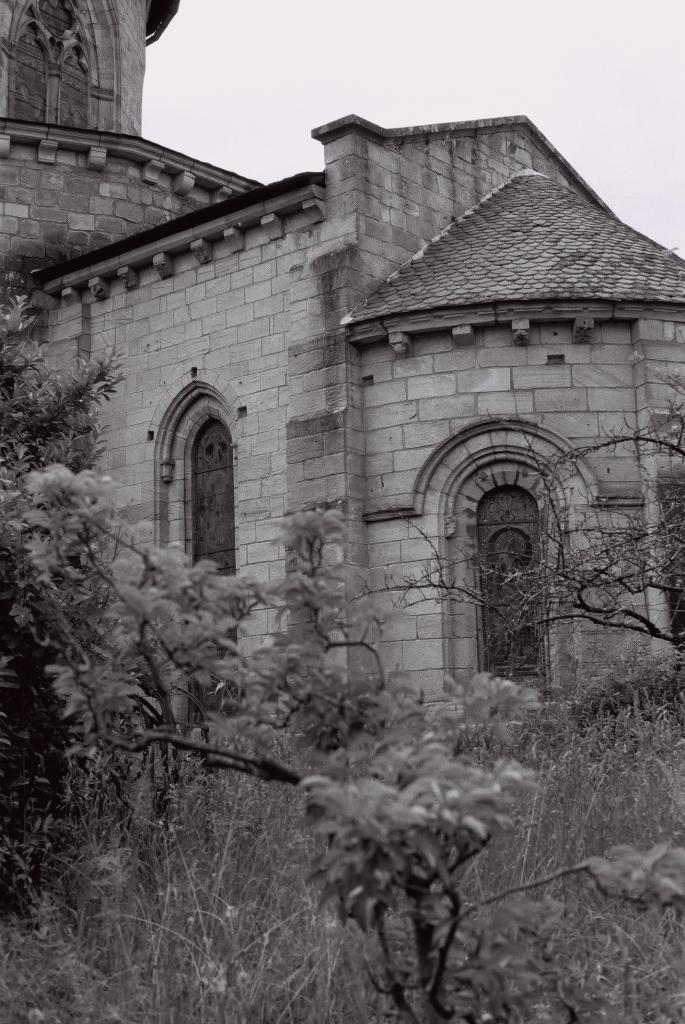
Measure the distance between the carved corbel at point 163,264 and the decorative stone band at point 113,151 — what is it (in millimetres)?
2914

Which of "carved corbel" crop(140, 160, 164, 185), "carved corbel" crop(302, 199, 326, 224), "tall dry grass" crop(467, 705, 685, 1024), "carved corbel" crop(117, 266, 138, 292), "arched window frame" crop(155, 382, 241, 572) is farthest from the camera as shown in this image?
"carved corbel" crop(140, 160, 164, 185)

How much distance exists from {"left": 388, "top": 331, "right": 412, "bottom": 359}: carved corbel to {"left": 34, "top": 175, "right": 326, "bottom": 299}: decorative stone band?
2107mm

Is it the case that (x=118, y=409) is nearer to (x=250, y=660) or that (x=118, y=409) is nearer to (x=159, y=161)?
(x=159, y=161)

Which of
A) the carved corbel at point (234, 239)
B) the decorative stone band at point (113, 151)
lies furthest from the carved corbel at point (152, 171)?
the carved corbel at point (234, 239)

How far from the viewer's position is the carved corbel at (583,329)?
12203 millimetres

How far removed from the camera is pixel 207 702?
549 inches

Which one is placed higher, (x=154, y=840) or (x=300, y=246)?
(x=300, y=246)

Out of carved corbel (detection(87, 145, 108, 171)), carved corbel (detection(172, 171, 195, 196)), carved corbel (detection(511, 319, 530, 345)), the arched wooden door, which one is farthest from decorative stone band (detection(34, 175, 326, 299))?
carved corbel (detection(511, 319, 530, 345))

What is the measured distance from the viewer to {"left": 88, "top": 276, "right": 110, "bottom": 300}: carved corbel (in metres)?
15.7

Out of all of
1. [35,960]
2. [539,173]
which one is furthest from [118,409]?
[35,960]

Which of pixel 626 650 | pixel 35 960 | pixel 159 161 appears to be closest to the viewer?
pixel 35 960

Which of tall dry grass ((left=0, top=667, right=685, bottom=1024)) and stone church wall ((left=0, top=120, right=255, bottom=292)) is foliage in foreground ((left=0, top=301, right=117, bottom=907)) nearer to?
tall dry grass ((left=0, top=667, right=685, bottom=1024))

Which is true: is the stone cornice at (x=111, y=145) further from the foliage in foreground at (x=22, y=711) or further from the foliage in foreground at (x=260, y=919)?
the foliage in foreground at (x=260, y=919)

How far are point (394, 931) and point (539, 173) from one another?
583 inches
